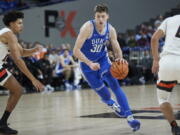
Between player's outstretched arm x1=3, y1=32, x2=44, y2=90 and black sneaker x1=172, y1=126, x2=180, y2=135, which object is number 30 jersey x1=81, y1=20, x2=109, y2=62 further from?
black sneaker x1=172, y1=126, x2=180, y2=135

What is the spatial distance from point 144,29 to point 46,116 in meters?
12.2

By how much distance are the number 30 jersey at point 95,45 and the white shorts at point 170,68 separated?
126 centimetres

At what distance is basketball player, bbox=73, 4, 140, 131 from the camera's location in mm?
6215

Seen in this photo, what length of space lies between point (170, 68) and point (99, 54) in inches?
57.1

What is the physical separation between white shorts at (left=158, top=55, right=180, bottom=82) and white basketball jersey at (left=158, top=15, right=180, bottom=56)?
0.23 feet

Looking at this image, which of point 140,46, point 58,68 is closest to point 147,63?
point 140,46

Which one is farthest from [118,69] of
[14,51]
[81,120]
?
[81,120]

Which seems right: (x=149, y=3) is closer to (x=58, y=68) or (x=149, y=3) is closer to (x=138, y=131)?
(x=58, y=68)

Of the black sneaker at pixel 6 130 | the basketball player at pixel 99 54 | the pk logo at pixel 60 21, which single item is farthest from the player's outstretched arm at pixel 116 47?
the pk logo at pixel 60 21

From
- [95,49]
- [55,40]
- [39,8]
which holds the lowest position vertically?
[55,40]

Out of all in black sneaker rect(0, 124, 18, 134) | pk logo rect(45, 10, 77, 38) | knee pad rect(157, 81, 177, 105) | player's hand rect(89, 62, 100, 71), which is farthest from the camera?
pk logo rect(45, 10, 77, 38)

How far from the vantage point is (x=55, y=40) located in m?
20.4

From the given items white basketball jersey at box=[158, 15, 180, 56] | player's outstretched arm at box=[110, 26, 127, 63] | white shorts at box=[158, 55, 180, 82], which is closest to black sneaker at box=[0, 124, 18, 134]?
player's outstretched arm at box=[110, 26, 127, 63]

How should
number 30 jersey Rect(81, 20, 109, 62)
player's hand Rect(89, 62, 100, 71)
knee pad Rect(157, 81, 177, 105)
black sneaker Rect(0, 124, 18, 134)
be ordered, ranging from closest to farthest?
knee pad Rect(157, 81, 177, 105) < player's hand Rect(89, 62, 100, 71) < black sneaker Rect(0, 124, 18, 134) < number 30 jersey Rect(81, 20, 109, 62)
